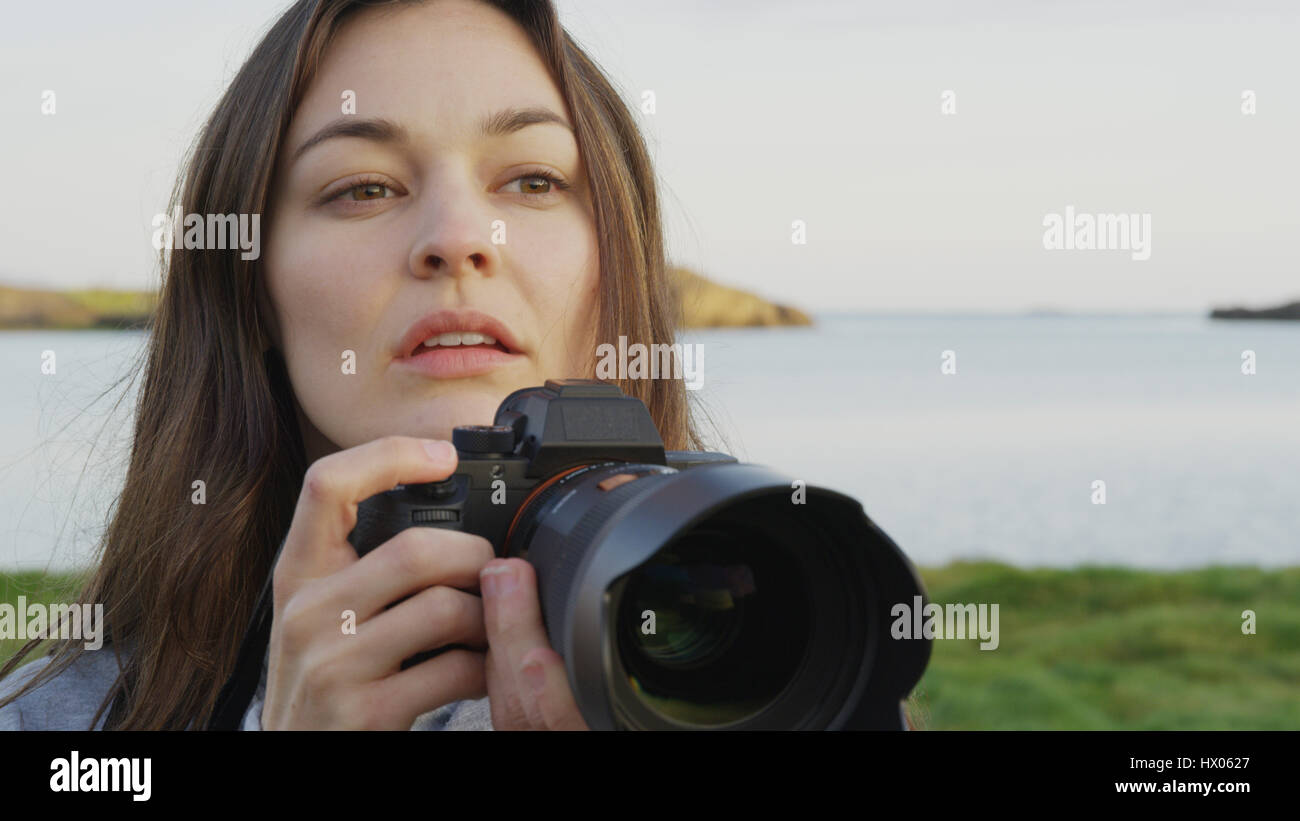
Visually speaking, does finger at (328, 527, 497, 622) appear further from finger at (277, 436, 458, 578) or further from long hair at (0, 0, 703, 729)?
long hair at (0, 0, 703, 729)

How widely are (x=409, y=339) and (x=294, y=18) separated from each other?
2.28 ft

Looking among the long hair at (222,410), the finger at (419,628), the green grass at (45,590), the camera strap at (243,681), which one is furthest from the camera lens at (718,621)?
the green grass at (45,590)

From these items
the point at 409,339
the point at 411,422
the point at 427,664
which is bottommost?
the point at 427,664

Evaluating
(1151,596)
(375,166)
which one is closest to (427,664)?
(375,166)

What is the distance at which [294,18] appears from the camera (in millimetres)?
2004

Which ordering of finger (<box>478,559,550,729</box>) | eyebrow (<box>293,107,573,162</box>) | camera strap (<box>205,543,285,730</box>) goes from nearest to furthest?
finger (<box>478,559,550,729</box>) < camera strap (<box>205,543,285,730</box>) < eyebrow (<box>293,107,573,162</box>)

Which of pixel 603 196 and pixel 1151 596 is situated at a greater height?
pixel 603 196

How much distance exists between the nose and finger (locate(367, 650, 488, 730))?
66 centimetres

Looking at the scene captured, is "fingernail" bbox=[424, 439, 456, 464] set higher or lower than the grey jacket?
higher

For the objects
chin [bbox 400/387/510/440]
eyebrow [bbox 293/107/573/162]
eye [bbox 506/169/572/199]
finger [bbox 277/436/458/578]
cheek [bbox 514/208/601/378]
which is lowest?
finger [bbox 277/436/458/578]

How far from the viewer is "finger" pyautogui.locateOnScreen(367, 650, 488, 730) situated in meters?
1.36

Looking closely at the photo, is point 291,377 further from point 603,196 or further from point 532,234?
point 603,196

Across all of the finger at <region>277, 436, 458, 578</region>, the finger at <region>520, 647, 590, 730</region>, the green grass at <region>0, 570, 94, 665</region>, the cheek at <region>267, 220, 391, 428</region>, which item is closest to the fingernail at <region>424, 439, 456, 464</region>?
the finger at <region>277, 436, 458, 578</region>

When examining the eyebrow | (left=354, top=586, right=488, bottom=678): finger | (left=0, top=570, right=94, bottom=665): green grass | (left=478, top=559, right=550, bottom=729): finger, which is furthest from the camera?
(left=0, top=570, right=94, bottom=665): green grass
